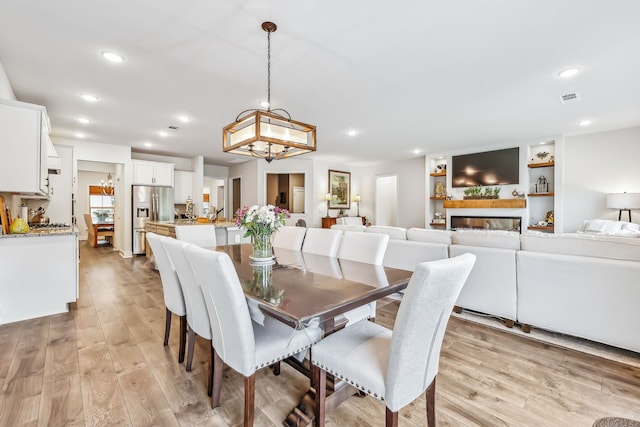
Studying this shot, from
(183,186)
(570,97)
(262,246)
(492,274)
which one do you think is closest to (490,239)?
(492,274)

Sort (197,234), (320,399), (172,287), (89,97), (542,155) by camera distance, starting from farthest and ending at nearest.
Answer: (542,155) → (89,97) → (197,234) → (172,287) → (320,399)

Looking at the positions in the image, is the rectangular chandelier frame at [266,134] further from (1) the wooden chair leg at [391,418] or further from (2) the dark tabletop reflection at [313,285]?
(1) the wooden chair leg at [391,418]

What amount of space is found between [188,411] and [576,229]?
719cm

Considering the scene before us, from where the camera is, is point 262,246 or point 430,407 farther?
point 262,246

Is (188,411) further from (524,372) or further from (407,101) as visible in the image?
(407,101)

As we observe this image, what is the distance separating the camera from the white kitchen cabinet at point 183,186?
25.0ft

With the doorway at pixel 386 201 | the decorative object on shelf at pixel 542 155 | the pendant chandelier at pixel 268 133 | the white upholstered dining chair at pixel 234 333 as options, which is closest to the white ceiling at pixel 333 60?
the pendant chandelier at pixel 268 133

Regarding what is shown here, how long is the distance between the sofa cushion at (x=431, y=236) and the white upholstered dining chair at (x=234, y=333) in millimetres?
2075

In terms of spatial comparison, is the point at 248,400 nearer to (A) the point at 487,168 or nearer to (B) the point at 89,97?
(B) the point at 89,97

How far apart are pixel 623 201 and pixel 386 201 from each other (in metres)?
5.83

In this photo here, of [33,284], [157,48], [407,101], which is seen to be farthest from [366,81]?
[33,284]

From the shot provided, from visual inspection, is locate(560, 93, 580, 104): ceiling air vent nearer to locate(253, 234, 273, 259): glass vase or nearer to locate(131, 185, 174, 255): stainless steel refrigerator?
locate(253, 234, 273, 259): glass vase

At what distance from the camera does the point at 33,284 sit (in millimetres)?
3012

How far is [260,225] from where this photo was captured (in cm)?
226
